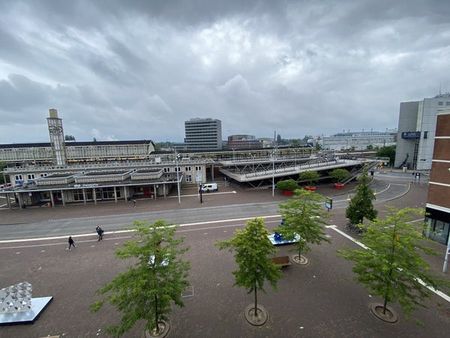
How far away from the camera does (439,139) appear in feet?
61.2

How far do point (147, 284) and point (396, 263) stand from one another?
10877 mm

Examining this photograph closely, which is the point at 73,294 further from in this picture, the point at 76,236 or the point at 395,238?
the point at 395,238

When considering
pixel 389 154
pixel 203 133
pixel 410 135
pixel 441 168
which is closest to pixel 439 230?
pixel 441 168

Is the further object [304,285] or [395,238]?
[304,285]

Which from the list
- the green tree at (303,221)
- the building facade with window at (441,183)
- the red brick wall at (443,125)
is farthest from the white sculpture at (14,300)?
the red brick wall at (443,125)

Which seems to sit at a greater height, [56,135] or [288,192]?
[56,135]

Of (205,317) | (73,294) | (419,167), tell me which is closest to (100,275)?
(73,294)

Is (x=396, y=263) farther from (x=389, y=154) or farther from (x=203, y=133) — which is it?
(x=203, y=133)

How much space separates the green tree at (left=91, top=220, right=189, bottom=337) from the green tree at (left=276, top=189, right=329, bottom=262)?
334 inches

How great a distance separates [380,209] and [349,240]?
13072 millimetres

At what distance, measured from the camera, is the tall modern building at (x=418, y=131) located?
185ft

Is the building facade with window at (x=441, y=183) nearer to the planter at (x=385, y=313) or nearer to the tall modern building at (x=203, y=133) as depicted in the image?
the planter at (x=385, y=313)

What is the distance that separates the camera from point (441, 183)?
18.6 m

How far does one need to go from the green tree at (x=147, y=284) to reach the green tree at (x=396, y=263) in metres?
9.08
